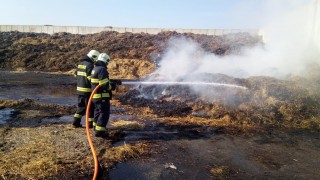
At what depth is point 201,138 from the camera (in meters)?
7.48

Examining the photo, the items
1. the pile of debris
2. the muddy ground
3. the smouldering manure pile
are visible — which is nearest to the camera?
the muddy ground

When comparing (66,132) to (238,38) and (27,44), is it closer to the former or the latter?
(238,38)

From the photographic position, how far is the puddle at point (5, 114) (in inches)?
327

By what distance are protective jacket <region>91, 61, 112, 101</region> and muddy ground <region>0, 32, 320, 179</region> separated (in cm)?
100

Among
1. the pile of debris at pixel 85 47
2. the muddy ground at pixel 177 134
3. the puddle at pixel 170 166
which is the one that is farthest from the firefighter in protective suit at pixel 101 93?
the pile of debris at pixel 85 47

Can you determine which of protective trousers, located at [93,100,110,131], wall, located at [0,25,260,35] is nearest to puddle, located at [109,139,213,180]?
protective trousers, located at [93,100,110,131]

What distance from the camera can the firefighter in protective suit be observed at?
687cm

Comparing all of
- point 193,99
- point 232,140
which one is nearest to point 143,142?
point 232,140

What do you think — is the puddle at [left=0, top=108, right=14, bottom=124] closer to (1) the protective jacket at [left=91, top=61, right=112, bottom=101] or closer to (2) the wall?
(1) the protective jacket at [left=91, top=61, right=112, bottom=101]

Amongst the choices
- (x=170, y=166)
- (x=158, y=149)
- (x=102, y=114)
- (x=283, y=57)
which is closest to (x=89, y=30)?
(x=283, y=57)

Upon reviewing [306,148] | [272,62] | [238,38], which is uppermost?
[238,38]

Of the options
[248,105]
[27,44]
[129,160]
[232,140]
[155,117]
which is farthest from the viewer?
[27,44]

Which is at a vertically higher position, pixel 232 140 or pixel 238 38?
pixel 238 38

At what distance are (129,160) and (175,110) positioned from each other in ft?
14.3
